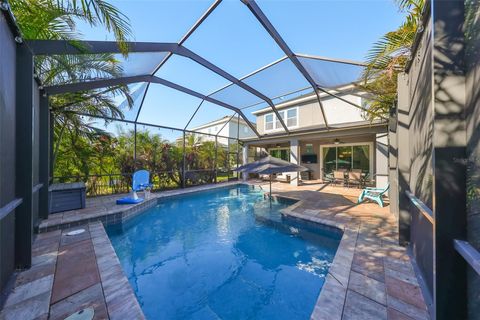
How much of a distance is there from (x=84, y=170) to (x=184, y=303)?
24.9 feet

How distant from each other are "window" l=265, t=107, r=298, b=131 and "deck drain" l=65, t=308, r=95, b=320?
13.4 meters

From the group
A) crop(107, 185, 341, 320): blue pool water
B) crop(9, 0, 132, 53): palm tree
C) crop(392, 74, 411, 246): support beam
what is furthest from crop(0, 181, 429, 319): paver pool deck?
crop(9, 0, 132, 53): palm tree

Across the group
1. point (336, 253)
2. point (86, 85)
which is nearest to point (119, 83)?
point (86, 85)

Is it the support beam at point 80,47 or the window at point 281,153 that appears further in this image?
the window at point 281,153

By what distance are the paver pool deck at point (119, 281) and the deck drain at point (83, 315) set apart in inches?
1.9

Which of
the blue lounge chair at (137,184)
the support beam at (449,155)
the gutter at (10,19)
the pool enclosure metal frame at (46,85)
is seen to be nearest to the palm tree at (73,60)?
the pool enclosure metal frame at (46,85)

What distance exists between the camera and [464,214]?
1461 mm

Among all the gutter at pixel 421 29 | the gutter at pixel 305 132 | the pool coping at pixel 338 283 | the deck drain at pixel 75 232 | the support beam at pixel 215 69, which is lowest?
the pool coping at pixel 338 283

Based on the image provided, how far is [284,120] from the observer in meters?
14.3

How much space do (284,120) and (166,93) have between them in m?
8.71

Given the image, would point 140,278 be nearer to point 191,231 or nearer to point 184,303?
point 184,303

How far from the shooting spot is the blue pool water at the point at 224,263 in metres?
2.84

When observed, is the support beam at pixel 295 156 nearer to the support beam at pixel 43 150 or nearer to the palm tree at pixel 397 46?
the palm tree at pixel 397 46

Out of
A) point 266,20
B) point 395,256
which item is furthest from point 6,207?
point 266,20
